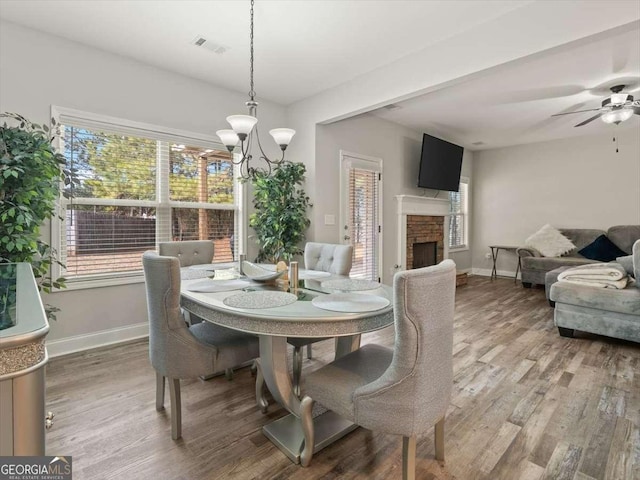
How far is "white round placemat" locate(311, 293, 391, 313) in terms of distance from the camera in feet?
5.05

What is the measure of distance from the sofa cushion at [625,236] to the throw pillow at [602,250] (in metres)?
0.06

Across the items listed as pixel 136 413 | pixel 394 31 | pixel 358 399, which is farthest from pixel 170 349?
pixel 394 31

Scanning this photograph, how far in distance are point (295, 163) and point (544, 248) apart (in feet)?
15.4

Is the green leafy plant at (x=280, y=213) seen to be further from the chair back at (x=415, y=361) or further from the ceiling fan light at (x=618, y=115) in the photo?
the ceiling fan light at (x=618, y=115)

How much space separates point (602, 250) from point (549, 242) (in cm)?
73

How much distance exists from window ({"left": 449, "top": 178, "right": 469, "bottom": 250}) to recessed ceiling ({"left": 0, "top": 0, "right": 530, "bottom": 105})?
4308mm

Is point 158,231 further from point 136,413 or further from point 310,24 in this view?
point 310,24

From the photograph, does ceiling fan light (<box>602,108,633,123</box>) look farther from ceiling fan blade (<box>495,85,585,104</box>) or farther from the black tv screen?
the black tv screen

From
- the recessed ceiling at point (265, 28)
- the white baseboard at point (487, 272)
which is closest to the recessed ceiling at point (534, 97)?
the recessed ceiling at point (265, 28)

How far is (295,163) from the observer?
4.23 m

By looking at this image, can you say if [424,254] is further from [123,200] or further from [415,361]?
[415,361]

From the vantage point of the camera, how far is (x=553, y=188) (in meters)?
6.31

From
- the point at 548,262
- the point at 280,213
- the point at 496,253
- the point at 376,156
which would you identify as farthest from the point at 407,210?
the point at 496,253

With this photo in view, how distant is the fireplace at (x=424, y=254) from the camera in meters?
5.80
